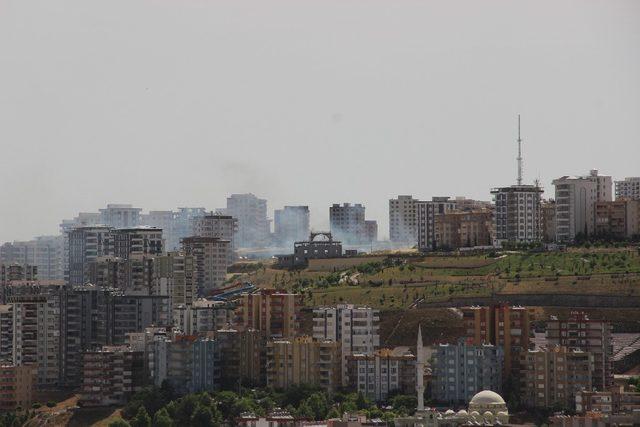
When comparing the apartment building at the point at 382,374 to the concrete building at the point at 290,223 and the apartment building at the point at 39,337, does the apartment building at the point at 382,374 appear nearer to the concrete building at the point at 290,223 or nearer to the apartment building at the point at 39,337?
the apartment building at the point at 39,337

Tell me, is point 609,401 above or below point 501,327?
below

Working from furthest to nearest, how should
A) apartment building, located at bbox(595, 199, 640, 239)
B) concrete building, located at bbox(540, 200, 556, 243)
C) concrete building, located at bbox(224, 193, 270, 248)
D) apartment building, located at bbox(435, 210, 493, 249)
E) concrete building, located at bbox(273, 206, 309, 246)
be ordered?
concrete building, located at bbox(224, 193, 270, 248) → concrete building, located at bbox(273, 206, 309, 246) → apartment building, located at bbox(435, 210, 493, 249) → concrete building, located at bbox(540, 200, 556, 243) → apartment building, located at bbox(595, 199, 640, 239)

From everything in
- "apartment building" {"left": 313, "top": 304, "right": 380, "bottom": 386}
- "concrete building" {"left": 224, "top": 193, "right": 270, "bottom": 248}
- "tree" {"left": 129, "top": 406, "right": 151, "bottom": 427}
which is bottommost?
"tree" {"left": 129, "top": 406, "right": 151, "bottom": 427}

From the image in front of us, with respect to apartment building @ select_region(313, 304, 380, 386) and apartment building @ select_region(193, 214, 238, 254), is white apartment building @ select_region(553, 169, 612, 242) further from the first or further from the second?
apartment building @ select_region(193, 214, 238, 254)

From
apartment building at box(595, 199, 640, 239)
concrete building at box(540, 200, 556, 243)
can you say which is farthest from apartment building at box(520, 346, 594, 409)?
concrete building at box(540, 200, 556, 243)

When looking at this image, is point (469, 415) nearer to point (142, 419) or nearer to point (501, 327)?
point (501, 327)

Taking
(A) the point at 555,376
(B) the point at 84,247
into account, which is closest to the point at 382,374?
(A) the point at 555,376

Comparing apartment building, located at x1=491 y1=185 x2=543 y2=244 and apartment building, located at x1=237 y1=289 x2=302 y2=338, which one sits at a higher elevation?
apartment building, located at x1=491 y1=185 x2=543 y2=244
